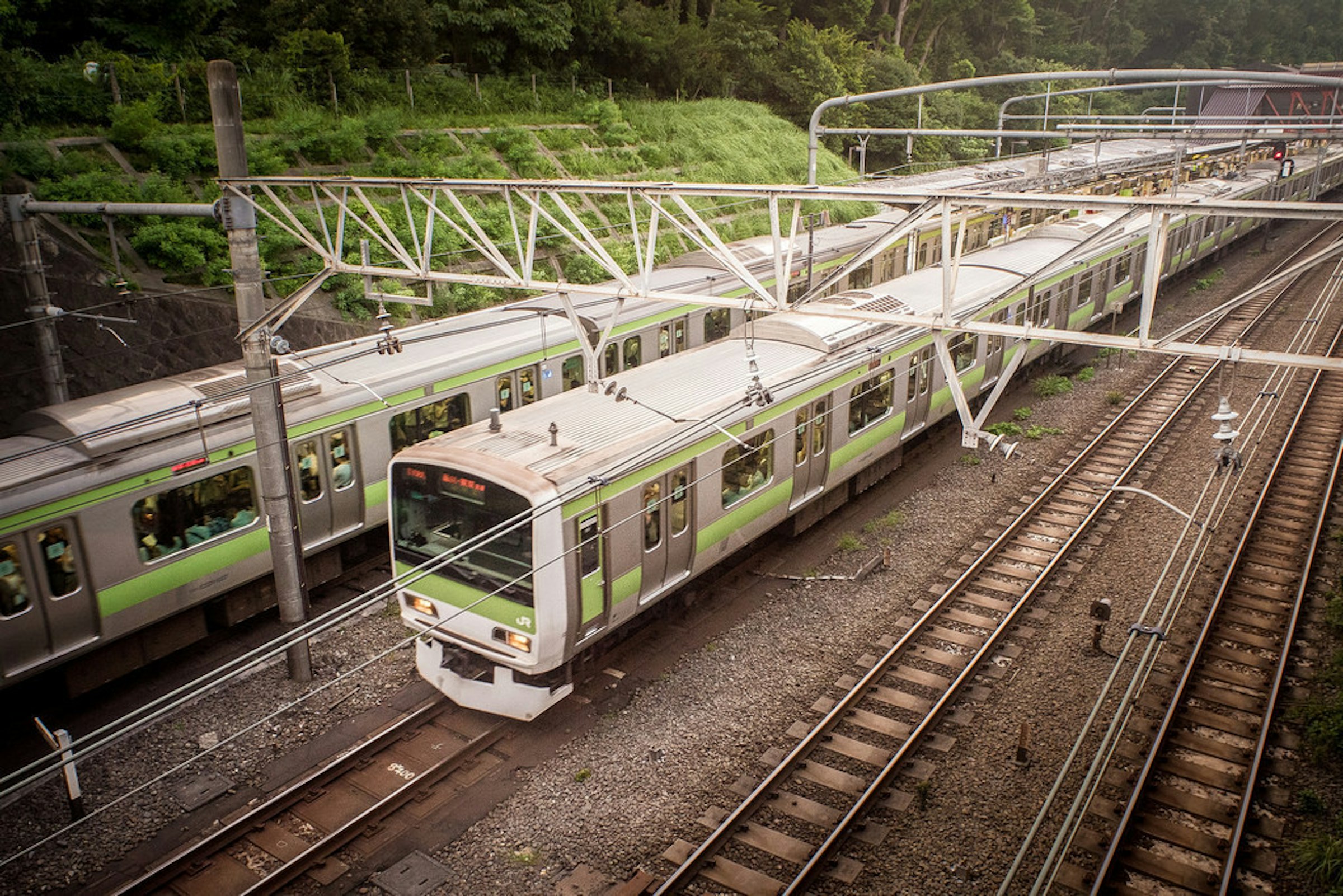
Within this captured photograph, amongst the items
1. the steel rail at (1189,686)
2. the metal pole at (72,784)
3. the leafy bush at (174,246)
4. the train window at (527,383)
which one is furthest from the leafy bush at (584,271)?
the metal pole at (72,784)

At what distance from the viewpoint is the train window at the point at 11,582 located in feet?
27.5

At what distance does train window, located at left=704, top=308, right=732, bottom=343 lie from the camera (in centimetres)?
1759

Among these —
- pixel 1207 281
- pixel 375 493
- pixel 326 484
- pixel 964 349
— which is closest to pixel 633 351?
pixel 964 349

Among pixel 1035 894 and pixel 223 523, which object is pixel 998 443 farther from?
pixel 223 523

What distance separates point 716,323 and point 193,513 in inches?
402

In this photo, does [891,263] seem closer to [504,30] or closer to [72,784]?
[504,30]

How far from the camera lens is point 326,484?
11180mm

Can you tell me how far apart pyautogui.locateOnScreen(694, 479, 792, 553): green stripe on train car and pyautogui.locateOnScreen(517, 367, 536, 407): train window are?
12.6 ft

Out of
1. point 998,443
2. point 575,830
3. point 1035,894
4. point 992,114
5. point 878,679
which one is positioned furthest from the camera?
point 992,114

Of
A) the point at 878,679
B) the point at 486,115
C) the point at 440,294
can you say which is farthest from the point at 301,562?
the point at 486,115

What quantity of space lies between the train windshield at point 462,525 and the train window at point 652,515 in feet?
4.47

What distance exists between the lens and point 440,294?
818 inches

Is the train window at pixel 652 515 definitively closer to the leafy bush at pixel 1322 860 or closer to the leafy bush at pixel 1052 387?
the leafy bush at pixel 1322 860

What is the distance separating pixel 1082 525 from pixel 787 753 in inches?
242
